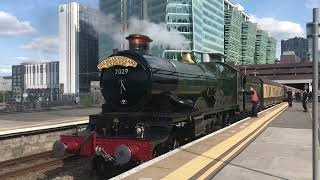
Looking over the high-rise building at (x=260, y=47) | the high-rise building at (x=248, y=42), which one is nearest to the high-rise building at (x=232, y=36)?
the high-rise building at (x=248, y=42)

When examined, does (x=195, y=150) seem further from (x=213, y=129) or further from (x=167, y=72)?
(x=213, y=129)

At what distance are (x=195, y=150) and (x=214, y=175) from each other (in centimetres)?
278

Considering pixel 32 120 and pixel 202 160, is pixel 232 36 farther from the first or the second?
pixel 202 160

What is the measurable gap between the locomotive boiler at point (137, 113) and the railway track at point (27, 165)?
9.65 ft

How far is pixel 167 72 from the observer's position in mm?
12336

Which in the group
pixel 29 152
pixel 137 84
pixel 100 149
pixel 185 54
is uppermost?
pixel 185 54

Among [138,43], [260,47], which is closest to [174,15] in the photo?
[138,43]

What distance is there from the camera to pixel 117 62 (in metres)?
11.6

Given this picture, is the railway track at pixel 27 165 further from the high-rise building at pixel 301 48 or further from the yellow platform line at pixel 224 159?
the high-rise building at pixel 301 48

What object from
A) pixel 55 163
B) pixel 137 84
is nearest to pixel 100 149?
pixel 137 84

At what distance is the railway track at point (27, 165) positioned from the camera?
512 inches

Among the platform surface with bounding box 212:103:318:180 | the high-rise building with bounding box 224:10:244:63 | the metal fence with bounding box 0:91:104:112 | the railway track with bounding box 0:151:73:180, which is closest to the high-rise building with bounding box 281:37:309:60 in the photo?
the platform surface with bounding box 212:103:318:180

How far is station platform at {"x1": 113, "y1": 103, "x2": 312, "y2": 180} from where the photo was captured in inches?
329

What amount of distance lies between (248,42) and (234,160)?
547ft
